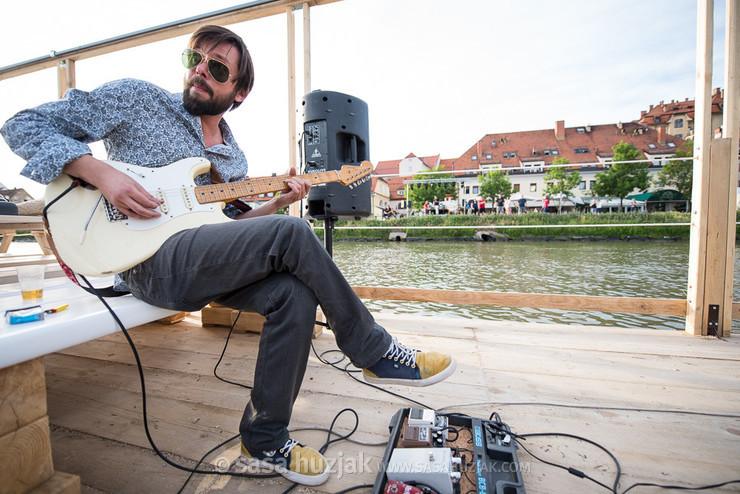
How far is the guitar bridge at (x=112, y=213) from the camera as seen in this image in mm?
971

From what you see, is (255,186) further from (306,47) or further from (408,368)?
(306,47)

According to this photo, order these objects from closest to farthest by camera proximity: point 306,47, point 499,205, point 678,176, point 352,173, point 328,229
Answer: point 352,173 < point 328,229 < point 306,47 < point 678,176 < point 499,205

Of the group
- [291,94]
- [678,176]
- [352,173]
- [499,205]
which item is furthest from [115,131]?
[678,176]

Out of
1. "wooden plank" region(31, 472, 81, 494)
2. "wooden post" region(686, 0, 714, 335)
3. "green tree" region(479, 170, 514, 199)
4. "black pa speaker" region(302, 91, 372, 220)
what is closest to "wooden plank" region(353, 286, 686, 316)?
"wooden post" region(686, 0, 714, 335)

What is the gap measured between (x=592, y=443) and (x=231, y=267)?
114 centimetres

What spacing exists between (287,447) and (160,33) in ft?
9.49

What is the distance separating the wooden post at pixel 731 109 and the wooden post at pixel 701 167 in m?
0.09

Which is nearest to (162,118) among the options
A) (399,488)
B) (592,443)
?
(399,488)

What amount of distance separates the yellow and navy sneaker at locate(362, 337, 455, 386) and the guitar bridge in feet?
2.68

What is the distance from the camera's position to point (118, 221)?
972 mm

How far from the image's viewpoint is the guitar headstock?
5.79 ft

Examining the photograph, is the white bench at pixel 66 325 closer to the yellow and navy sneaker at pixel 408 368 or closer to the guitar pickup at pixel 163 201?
the guitar pickup at pixel 163 201

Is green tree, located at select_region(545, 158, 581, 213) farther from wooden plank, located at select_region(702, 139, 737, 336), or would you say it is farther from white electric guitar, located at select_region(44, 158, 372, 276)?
white electric guitar, located at select_region(44, 158, 372, 276)

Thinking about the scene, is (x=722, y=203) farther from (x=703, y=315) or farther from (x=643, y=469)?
(x=643, y=469)
